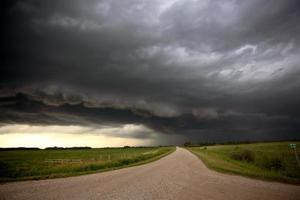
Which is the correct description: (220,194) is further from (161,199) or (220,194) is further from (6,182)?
(6,182)

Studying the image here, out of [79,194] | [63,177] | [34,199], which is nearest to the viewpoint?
[34,199]

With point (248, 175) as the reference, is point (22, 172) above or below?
above

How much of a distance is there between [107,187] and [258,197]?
7.93m

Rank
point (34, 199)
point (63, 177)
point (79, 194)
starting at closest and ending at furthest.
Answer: point (34, 199) < point (79, 194) < point (63, 177)

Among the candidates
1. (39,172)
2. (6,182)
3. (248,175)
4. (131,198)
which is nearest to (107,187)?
(131,198)

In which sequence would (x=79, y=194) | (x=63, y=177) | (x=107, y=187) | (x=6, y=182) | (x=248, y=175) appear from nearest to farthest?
(x=79, y=194), (x=107, y=187), (x=6, y=182), (x=63, y=177), (x=248, y=175)

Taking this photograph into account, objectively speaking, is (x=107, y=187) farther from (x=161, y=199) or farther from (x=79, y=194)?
(x=161, y=199)

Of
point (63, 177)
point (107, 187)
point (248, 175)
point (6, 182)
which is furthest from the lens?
point (248, 175)

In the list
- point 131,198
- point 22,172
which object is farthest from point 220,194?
point 22,172

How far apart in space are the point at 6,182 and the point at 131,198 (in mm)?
9870

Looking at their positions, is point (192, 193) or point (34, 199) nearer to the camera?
point (34, 199)

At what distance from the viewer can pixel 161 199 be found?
32.1ft

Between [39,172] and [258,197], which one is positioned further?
[39,172]

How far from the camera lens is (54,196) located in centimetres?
1021
